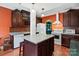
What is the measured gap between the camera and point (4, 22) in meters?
1.24

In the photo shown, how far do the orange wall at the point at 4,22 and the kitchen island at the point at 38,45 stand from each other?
0.24 metres

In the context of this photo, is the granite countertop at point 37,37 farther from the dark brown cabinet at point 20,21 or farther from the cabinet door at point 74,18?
the cabinet door at point 74,18

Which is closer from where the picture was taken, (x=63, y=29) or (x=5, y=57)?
(x=5, y=57)

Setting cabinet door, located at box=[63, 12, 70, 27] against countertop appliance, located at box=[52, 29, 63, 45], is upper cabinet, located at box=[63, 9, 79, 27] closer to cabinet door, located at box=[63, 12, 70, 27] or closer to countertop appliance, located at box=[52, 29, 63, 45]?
cabinet door, located at box=[63, 12, 70, 27]

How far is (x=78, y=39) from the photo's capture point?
1271 millimetres

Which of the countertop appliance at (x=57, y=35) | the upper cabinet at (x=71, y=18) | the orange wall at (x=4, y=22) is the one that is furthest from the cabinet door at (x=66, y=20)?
the orange wall at (x=4, y=22)

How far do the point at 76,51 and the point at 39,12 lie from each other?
2.14ft

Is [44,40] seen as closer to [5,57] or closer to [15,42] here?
[15,42]

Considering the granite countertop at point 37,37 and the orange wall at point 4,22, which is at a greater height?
the orange wall at point 4,22

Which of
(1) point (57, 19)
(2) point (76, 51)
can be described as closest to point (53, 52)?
(2) point (76, 51)

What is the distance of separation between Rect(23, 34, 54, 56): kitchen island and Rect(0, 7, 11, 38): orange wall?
244 millimetres

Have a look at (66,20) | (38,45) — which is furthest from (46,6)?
(38,45)

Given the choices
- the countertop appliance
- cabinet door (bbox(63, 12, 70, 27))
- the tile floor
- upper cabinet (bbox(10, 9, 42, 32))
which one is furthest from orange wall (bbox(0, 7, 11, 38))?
cabinet door (bbox(63, 12, 70, 27))

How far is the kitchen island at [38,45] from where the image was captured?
121 cm
